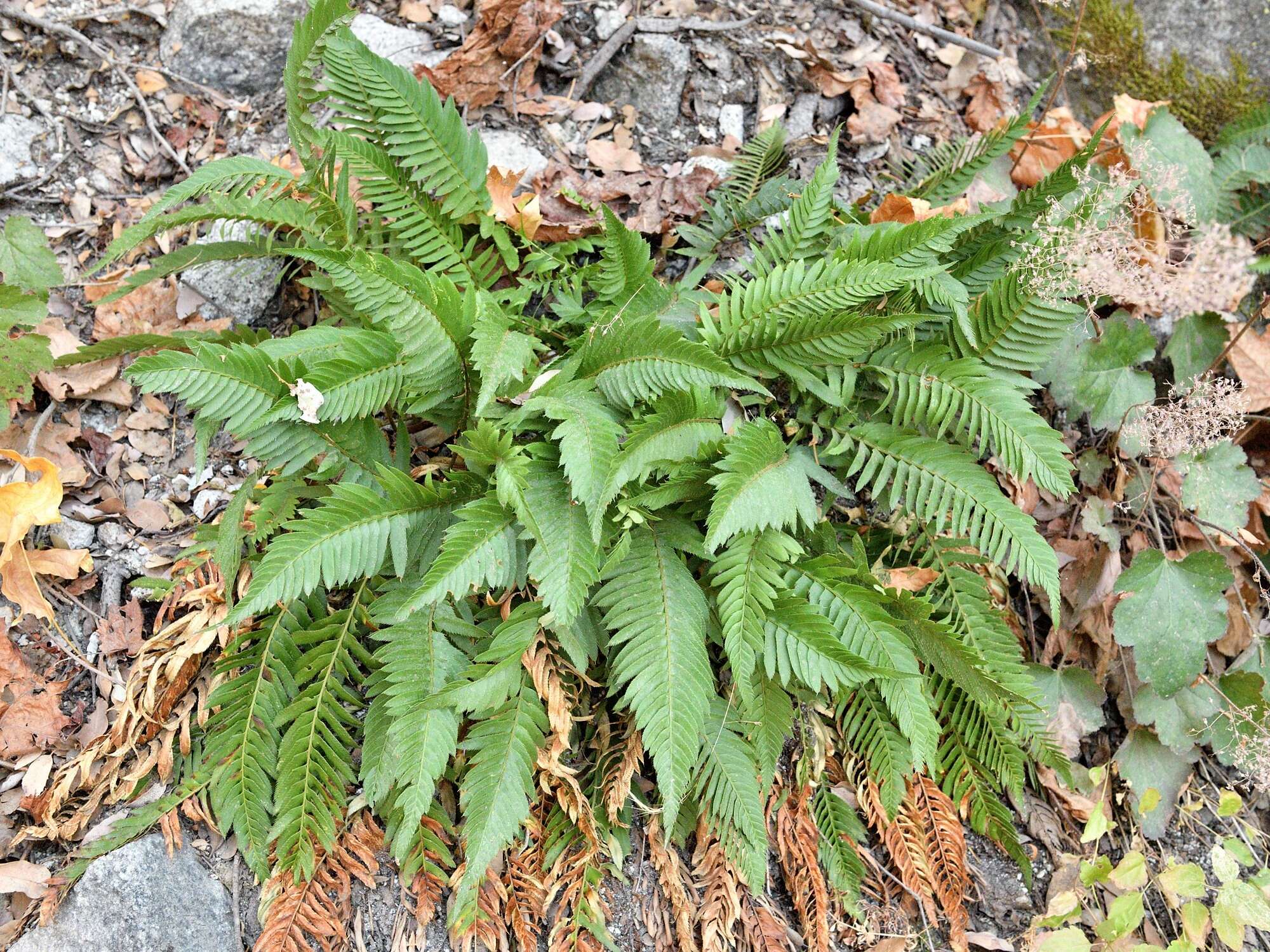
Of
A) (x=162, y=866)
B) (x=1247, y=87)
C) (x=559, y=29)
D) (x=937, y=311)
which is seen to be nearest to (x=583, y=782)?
(x=162, y=866)

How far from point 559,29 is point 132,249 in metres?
1.70

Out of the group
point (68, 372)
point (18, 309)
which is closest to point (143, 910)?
point (68, 372)

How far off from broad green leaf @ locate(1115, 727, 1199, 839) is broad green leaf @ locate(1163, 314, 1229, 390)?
45.6 inches

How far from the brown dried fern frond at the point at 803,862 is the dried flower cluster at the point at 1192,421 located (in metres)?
1.40

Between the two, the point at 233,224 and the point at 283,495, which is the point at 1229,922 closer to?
the point at 283,495

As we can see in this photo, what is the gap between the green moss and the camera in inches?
133

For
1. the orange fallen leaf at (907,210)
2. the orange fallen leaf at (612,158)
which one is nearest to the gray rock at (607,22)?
the orange fallen leaf at (612,158)

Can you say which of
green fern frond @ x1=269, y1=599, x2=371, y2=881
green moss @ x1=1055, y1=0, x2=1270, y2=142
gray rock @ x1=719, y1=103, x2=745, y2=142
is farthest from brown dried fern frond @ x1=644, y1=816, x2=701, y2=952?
green moss @ x1=1055, y1=0, x2=1270, y2=142

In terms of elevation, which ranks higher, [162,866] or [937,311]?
[937,311]

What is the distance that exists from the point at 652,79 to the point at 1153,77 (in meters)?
1.92

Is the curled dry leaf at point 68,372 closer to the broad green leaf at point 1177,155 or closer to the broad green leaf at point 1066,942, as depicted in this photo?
the broad green leaf at point 1066,942

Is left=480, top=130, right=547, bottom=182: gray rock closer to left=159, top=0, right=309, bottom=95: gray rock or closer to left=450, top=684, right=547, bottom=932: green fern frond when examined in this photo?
left=159, top=0, right=309, bottom=95: gray rock

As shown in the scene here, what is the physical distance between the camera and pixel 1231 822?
284 cm

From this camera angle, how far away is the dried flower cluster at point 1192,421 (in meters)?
2.49
